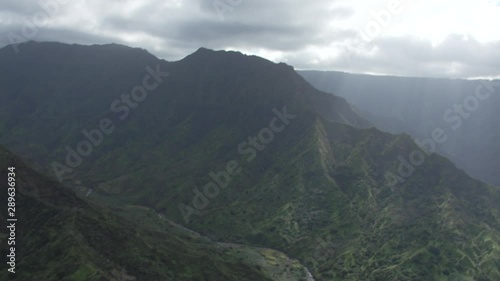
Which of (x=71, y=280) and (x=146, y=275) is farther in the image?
(x=146, y=275)

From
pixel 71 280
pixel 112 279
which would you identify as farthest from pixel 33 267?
pixel 112 279

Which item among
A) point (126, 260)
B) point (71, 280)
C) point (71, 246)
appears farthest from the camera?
point (126, 260)

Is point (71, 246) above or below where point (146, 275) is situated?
above

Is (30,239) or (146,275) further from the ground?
(30,239)

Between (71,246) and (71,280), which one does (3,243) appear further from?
(71,280)

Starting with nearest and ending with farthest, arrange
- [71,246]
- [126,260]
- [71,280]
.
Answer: [71,280], [71,246], [126,260]

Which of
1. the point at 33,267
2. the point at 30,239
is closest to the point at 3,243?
the point at 30,239

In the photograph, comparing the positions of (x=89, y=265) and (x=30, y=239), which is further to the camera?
(x=30, y=239)

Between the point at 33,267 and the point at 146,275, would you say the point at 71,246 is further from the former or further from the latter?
the point at 146,275
